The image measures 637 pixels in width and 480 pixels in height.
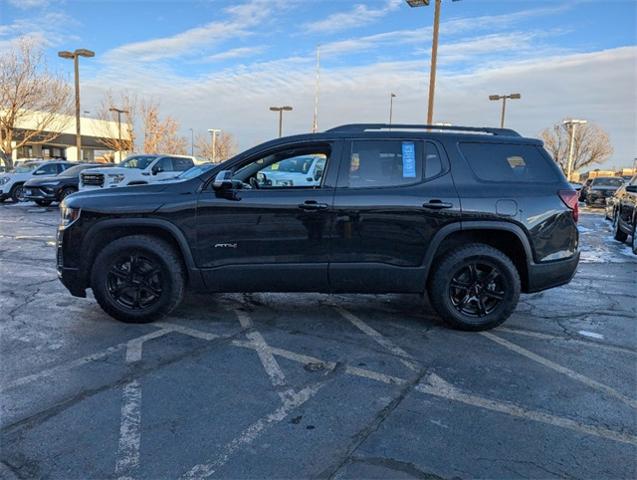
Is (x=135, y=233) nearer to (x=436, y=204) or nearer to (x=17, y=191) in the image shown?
(x=436, y=204)

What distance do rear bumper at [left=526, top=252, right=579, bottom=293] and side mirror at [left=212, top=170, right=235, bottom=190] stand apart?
9.44 ft

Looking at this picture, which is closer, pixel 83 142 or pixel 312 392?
pixel 312 392

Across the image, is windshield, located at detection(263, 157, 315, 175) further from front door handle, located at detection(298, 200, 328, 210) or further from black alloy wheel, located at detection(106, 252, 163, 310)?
black alloy wheel, located at detection(106, 252, 163, 310)

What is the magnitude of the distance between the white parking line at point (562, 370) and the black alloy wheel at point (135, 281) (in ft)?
10.3

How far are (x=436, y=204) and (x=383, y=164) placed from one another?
618 mm

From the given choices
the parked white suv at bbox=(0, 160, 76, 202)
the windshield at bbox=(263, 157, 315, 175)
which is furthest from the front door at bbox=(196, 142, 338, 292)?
the parked white suv at bbox=(0, 160, 76, 202)

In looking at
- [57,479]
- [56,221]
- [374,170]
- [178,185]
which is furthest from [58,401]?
[56,221]

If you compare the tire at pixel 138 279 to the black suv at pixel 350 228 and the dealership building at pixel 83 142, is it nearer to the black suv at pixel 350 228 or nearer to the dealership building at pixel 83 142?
the black suv at pixel 350 228

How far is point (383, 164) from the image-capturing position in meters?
4.57

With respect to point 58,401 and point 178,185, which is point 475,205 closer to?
point 178,185

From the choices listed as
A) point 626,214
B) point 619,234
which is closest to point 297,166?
point 626,214

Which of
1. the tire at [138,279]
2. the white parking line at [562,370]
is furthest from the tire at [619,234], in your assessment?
the tire at [138,279]

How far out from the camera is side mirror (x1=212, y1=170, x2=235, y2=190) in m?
4.36

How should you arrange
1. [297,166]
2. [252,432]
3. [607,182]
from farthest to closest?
[607,182] < [297,166] < [252,432]
